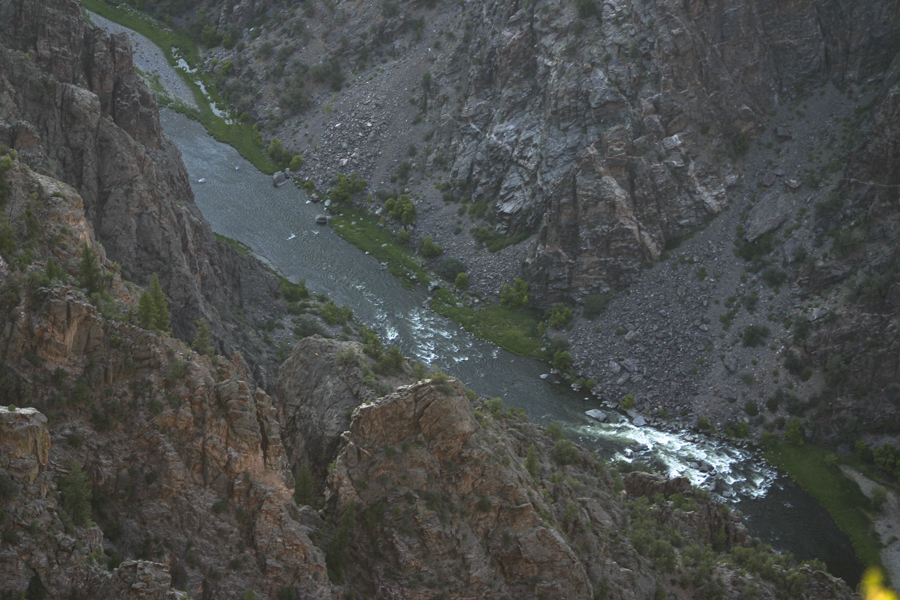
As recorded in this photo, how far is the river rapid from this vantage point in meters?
90.5

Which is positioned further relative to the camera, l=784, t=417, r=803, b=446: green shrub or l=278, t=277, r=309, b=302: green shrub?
l=278, t=277, r=309, b=302: green shrub

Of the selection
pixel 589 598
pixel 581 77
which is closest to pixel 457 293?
pixel 581 77

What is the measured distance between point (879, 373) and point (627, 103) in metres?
45.3

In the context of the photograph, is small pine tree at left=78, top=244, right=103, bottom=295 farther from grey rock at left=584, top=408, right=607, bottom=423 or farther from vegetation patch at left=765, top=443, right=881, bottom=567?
vegetation patch at left=765, top=443, right=881, bottom=567

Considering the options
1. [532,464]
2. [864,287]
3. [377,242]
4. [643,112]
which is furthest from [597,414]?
[532,464]

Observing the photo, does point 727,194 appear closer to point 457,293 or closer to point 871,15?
point 871,15

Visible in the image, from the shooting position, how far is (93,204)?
7100cm

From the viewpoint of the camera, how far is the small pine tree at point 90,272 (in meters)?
44.9

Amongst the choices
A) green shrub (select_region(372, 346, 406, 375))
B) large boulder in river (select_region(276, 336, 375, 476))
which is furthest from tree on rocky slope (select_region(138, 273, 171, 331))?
green shrub (select_region(372, 346, 406, 375))

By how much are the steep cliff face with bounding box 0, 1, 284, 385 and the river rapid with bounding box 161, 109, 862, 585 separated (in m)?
31.0

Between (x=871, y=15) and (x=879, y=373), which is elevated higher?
(x=871, y=15)

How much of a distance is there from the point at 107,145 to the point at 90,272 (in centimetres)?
3143

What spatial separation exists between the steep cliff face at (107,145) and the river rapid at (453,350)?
3097 cm

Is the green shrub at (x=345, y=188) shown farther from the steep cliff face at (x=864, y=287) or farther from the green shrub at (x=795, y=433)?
the green shrub at (x=795, y=433)
